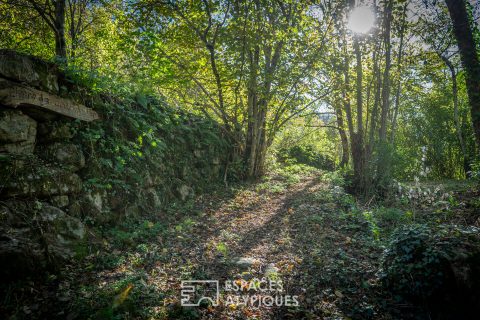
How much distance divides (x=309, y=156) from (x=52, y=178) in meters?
17.6

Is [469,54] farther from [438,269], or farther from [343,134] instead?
[343,134]

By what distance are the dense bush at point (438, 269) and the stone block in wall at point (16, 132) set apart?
17.3ft

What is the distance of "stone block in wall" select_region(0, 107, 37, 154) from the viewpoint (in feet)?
11.9

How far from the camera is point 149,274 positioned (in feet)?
12.2

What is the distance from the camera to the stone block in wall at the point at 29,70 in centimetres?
373

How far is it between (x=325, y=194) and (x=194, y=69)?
5.71 meters

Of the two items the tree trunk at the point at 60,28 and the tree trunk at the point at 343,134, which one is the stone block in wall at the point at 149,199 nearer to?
the tree trunk at the point at 60,28

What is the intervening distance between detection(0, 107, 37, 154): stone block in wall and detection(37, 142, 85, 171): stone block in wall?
0.71 feet

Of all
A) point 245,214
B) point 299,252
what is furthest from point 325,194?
point 299,252

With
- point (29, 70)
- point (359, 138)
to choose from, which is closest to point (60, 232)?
point (29, 70)

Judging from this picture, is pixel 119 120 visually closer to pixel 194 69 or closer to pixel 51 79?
pixel 51 79

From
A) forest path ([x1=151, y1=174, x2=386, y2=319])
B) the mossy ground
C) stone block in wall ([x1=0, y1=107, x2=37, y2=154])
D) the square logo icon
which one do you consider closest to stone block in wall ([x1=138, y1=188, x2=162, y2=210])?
the mossy ground

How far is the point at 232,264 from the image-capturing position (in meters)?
4.17

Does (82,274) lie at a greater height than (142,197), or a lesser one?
lesser
